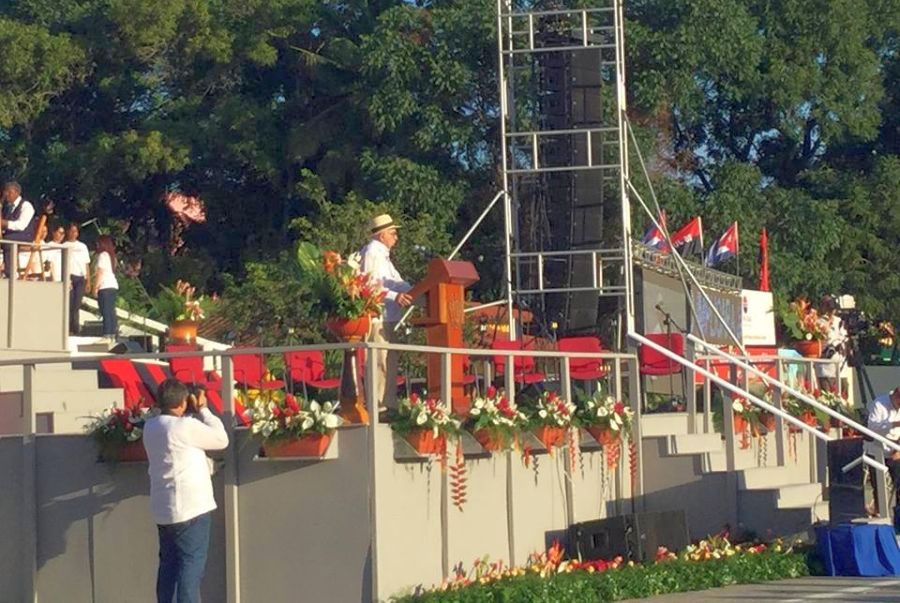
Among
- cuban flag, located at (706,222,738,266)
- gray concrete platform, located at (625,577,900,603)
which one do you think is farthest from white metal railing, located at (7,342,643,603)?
cuban flag, located at (706,222,738,266)

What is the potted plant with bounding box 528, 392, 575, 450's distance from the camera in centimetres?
1440

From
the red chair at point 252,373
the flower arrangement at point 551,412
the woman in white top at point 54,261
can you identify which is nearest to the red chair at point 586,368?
the flower arrangement at point 551,412

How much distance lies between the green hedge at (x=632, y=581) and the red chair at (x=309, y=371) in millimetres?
2177

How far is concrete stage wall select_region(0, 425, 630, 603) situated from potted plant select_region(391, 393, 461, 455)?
88 mm

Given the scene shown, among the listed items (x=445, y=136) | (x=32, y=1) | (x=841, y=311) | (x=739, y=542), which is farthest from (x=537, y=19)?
(x=32, y=1)

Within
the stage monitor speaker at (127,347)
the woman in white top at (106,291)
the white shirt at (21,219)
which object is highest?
the white shirt at (21,219)

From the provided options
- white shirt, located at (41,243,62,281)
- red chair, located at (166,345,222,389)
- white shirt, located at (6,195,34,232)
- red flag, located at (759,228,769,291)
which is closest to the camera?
red chair, located at (166,345,222,389)

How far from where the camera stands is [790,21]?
36.7 m

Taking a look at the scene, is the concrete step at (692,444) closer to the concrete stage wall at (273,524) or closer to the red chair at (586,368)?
the red chair at (586,368)

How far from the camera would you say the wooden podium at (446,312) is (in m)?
13.7

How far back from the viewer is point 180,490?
11.4 metres

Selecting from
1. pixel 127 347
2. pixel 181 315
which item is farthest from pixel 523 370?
pixel 127 347

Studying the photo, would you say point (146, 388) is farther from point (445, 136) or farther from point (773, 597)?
point (445, 136)

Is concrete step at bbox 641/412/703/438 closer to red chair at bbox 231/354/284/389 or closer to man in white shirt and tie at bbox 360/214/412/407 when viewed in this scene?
man in white shirt and tie at bbox 360/214/412/407
